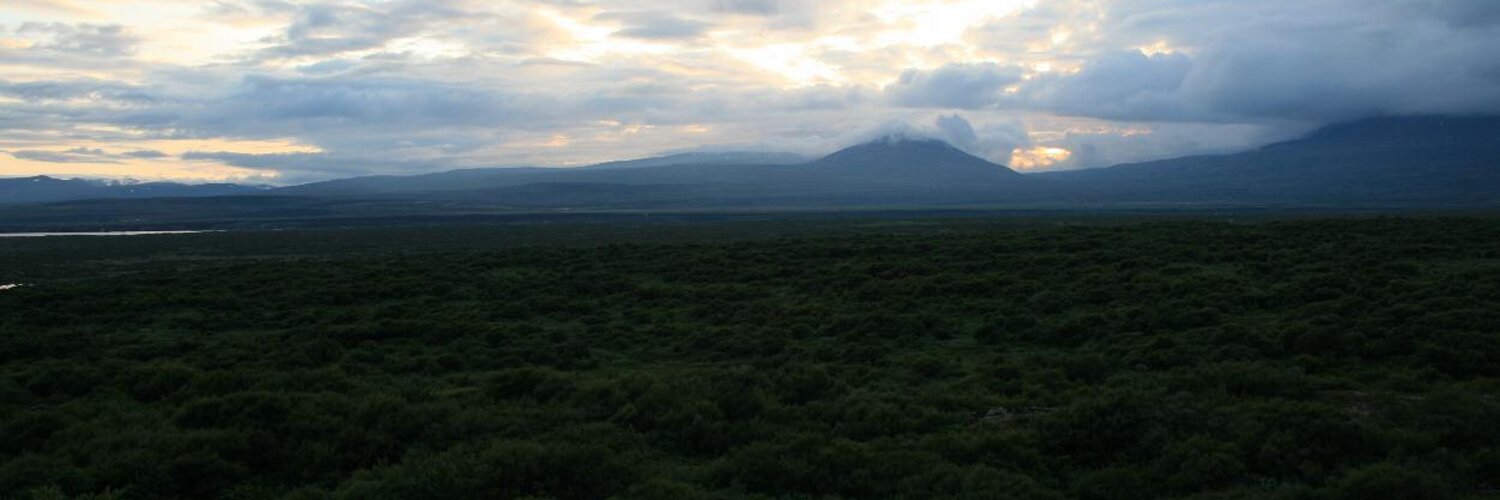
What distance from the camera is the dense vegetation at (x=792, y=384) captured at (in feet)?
28.0

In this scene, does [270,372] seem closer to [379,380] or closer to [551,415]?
[379,380]

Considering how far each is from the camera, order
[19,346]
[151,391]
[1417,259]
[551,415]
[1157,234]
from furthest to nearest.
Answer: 1. [1157,234]
2. [1417,259]
3. [19,346]
4. [151,391]
5. [551,415]

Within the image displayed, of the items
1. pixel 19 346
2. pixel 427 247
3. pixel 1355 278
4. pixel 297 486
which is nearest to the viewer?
pixel 297 486

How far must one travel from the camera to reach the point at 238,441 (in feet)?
31.5

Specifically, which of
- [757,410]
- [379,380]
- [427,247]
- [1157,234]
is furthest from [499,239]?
[757,410]

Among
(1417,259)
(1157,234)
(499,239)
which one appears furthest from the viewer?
(499,239)

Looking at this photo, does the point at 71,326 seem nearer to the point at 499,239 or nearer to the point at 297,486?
the point at 297,486

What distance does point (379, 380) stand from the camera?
46.9 ft

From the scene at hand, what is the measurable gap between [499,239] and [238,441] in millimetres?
57830

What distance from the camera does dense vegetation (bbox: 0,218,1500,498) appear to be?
852 centimetres

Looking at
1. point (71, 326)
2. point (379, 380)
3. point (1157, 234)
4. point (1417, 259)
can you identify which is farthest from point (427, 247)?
point (1417, 259)

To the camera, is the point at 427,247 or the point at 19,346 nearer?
the point at 19,346

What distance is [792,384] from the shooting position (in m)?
12.3

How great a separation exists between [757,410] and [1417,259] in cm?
2344
